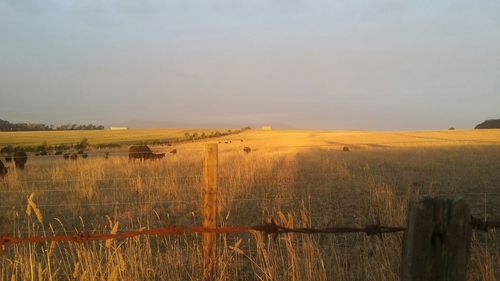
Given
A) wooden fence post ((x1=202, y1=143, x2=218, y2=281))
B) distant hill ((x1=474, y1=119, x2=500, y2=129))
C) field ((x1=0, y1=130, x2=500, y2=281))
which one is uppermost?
distant hill ((x1=474, y1=119, x2=500, y2=129))

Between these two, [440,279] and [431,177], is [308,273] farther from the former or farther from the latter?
[431,177]

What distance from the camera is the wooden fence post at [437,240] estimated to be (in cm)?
217

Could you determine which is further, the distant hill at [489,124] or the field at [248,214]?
the distant hill at [489,124]

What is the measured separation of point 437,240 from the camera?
7.16 feet

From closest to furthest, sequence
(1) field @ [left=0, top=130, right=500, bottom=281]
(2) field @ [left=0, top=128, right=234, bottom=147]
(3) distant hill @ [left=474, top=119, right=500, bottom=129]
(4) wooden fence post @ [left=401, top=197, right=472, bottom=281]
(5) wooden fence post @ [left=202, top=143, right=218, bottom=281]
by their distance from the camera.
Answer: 1. (4) wooden fence post @ [left=401, top=197, right=472, bottom=281]
2. (5) wooden fence post @ [left=202, top=143, right=218, bottom=281]
3. (1) field @ [left=0, top=130, right=500, bottom=281]
4. (2) field @ [left=0, top=128, right=234, bottom=147]
5. (3) distant hill @ [left=474, top=119, right=500, bottom=129]

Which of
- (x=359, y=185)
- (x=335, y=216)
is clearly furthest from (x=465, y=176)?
(x=335, y=216)

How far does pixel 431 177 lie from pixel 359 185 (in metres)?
3.10

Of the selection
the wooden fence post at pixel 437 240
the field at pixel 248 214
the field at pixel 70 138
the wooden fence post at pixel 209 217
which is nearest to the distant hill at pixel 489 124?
the field at pixel 70 138

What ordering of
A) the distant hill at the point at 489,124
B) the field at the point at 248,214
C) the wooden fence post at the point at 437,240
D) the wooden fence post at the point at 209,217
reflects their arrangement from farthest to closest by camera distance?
1. the distant hill at the point at 489,124
2. the field at the point at 248,214
3. the wooden fence post at the point at 209,217
4. the wooden fence post at the point at 437,240

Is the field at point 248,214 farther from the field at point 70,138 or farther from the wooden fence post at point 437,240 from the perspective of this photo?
the field at point 70,138

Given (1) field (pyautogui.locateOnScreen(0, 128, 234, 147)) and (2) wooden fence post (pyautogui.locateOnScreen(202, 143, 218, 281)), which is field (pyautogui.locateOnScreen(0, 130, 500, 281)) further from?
(1) field (pyautogui.locateOnScreen(0, 128, 234, 147))

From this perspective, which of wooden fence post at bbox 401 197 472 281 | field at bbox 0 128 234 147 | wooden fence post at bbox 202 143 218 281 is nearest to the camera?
wooden fence post at bbox 401 197 472 281

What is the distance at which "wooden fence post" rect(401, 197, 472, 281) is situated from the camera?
2.17 metres

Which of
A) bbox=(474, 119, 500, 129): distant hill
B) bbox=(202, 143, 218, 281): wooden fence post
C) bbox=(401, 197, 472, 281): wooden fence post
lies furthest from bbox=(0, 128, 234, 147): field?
bbox=(474, 119, 500, 129): distant hill
